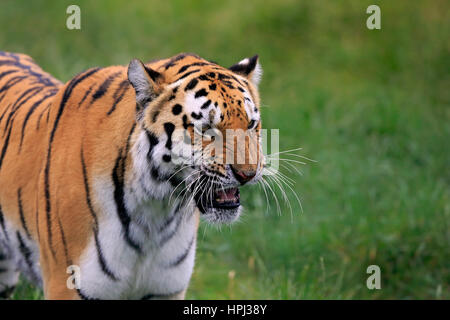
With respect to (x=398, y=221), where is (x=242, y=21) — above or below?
above

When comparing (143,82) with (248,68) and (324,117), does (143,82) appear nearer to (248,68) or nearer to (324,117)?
(248,68)

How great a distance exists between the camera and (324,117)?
21.6 ft

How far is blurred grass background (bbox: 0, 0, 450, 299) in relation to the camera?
4922 millimetres

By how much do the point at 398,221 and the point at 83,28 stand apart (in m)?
3.96

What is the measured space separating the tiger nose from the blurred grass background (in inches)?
60.3

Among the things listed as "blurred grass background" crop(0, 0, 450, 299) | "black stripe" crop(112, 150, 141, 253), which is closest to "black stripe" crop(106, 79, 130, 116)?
"black stripe" crop(112, 150, 141, 253)

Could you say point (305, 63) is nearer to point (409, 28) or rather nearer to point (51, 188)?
point (409, 28)

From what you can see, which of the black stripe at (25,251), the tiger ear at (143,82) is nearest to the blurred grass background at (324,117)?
the black stripe at (25,251)

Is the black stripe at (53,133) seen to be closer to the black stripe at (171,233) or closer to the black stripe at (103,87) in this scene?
the black stripe at (103,87)

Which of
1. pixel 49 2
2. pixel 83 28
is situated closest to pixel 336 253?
pixel 83 28

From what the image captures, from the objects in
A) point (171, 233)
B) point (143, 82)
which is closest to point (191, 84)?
Result: point (143, 82)

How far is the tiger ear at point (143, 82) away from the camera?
254 cm

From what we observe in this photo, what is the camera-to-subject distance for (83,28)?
23.9ft

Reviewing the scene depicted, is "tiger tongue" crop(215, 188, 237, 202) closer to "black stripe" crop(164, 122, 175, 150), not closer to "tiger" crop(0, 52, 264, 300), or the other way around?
"tiger" crop(0, 52, 264, 300)
